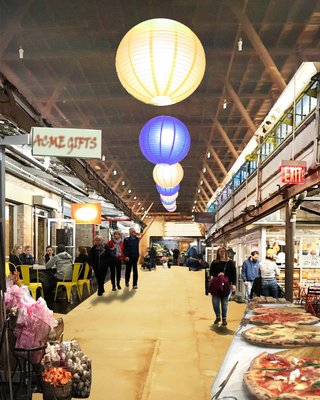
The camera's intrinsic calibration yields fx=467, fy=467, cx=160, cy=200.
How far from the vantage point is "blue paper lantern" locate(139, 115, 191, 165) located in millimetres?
7852

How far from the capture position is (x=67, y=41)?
10.3m

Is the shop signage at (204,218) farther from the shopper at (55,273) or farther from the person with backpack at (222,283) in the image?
the person with backpack at (222,283)

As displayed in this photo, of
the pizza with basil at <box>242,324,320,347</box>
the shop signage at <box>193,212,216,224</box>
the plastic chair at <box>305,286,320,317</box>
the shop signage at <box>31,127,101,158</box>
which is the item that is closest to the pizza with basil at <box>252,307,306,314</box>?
the pizza with basil at <box>242,324,320,347</box>

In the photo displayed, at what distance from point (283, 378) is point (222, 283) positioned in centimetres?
590

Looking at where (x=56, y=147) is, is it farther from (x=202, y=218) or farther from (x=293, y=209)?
(x=202, y=218)

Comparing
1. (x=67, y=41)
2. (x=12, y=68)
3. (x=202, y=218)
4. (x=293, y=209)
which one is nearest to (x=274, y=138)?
(x=293, y=209)

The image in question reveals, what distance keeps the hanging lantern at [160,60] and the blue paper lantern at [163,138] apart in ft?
8.46

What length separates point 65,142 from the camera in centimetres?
467

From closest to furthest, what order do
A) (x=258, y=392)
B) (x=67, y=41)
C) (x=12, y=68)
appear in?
(x=258, y=392), (x=67, y=41), (x=12, y=68)

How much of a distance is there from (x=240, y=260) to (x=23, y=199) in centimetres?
→ 994

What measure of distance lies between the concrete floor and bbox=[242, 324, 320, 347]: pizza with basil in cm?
138

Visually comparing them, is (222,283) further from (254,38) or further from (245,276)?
(254,38)

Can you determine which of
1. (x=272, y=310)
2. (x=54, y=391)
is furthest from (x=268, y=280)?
(x=54, y=391)

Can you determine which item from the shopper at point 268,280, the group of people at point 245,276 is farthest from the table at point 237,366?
the shopper at point 268,280
